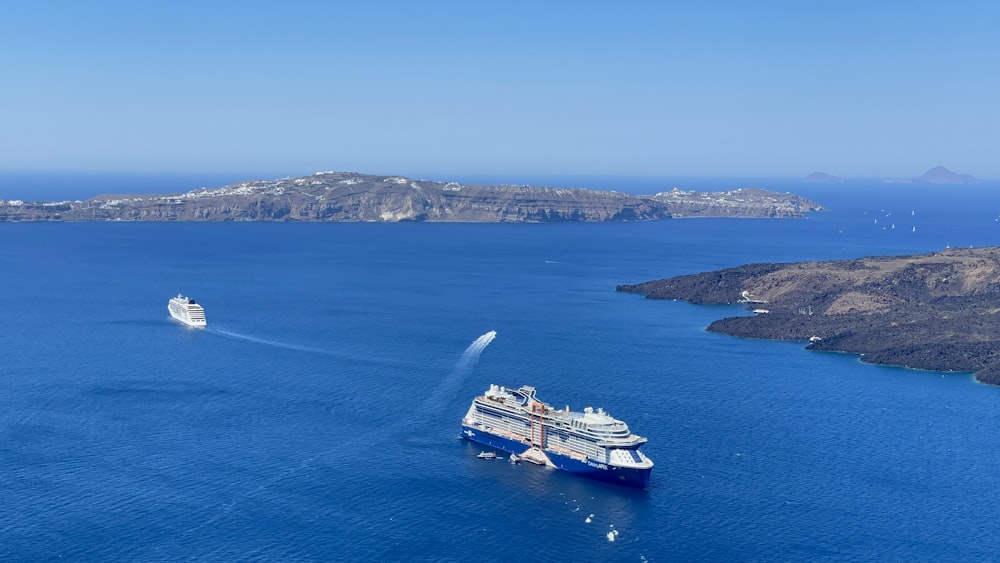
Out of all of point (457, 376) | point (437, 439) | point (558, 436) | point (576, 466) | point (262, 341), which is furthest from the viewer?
point (262, 341)

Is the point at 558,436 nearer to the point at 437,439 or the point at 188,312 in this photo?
the point at 437,439

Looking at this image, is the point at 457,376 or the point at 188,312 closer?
the point at 457,376

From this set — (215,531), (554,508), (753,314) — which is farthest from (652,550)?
(753,314)

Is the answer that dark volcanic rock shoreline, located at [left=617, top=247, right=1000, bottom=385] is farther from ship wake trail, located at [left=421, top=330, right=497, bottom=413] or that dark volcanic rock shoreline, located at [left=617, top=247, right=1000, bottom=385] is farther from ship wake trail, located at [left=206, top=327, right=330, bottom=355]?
ship wake trail, located at [left=206, top=327, right=330, bottom=355]

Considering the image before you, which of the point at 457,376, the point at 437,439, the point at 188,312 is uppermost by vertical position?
the point at 188,312

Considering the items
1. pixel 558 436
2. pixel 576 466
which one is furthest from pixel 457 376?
pixel 576 466

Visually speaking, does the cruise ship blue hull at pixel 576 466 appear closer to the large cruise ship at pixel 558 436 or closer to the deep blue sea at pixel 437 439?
the large cruise ship at pixel 558 436

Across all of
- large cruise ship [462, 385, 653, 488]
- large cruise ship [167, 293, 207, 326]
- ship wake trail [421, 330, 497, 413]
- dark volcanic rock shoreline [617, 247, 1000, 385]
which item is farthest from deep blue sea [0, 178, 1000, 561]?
dark volcanic rock shoreline [617, 247, 1000, 385]

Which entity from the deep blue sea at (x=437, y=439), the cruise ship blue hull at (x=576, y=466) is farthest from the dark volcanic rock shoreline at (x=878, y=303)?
the cruise ship blue hull at (x=576, y=466)
